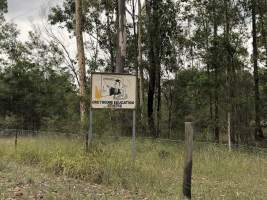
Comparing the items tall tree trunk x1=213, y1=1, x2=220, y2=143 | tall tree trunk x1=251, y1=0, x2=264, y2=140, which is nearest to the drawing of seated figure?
tall tree trunk x1=213, y1=1, x2=220, y2=143

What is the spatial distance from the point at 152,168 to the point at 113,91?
2866 mm

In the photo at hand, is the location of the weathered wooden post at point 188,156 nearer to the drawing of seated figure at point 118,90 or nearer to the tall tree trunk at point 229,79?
the drawing of seated figure at point 118,90

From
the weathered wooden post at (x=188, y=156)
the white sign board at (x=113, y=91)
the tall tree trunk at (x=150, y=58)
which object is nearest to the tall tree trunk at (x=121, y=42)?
the tall tree trunk at (x=150, y=58)

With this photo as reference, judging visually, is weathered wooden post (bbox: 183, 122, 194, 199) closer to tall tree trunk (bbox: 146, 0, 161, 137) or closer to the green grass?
the green grass

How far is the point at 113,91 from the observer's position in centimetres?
1418

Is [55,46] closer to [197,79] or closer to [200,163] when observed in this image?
[197,79]

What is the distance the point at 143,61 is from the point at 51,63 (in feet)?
45.7

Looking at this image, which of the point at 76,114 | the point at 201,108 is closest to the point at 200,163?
the point at 76,114

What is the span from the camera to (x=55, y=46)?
146 feet

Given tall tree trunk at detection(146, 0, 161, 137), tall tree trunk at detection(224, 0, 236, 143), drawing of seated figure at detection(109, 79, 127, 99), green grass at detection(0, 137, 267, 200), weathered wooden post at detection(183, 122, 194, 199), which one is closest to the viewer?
weathered wooden post at detection(183, 122, 194, 199)

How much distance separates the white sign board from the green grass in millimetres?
1305

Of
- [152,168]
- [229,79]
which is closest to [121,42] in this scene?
[229,79]

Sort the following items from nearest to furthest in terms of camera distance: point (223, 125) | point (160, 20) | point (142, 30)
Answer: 1. point (223, 125)
2. point (160, 20)
3. point (142, 30)

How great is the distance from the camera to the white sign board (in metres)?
14.0
